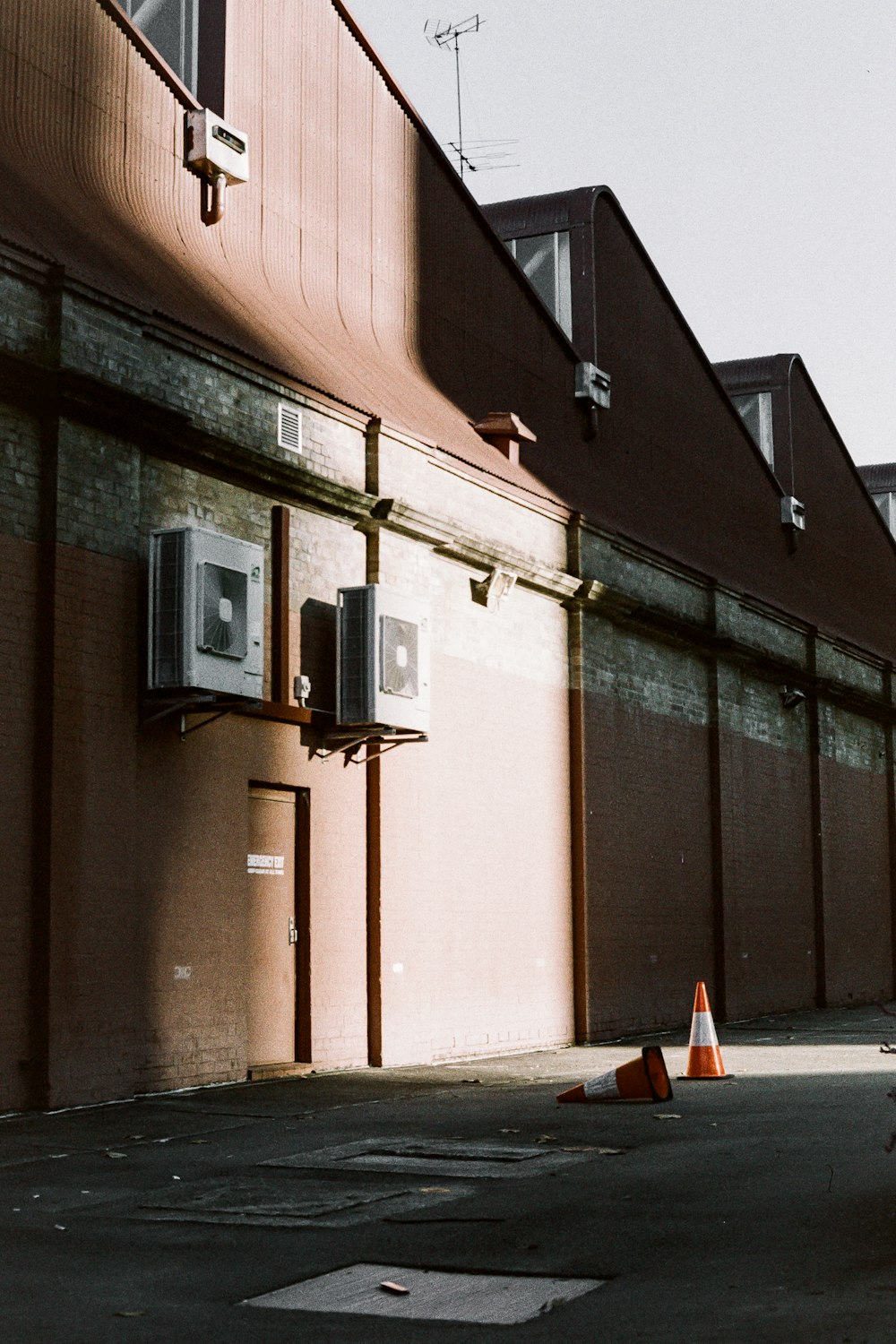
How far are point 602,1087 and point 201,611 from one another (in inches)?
176

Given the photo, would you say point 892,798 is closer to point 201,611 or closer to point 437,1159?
point 201,611

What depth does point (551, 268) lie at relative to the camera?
22.8m

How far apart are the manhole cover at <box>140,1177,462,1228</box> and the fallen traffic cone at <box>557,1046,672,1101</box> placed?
12.6 feet

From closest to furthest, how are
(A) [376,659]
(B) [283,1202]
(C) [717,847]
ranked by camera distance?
(B) [283,1202] < (A) [376,659] < (C) [717,847]

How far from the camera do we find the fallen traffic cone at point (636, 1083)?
12195 millimetres

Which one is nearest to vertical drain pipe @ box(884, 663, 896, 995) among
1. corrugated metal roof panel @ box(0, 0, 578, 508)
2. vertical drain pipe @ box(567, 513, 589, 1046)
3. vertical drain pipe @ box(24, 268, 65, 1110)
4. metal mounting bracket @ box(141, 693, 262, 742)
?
corrugated metal roof panel @ box(0, 0, 578, 508)

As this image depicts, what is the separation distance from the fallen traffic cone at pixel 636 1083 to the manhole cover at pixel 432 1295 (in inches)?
227

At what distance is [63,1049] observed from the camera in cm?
1185

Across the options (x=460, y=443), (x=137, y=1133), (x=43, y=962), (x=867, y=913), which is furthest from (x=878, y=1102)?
(x=867, y=913)

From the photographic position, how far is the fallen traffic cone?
12.2m

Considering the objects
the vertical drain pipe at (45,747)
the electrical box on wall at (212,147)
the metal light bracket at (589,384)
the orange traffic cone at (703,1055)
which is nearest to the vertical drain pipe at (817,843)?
the metal light bracket at (589,384)

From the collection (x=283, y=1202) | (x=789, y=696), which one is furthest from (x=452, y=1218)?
(x=789, y=696)

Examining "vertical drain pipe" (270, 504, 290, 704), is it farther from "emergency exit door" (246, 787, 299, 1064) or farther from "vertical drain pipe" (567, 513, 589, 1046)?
"vertical drain pipe" (567, 513, 589, 1046)

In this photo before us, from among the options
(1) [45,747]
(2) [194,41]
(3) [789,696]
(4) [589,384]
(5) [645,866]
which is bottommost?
(5) [645,866]
